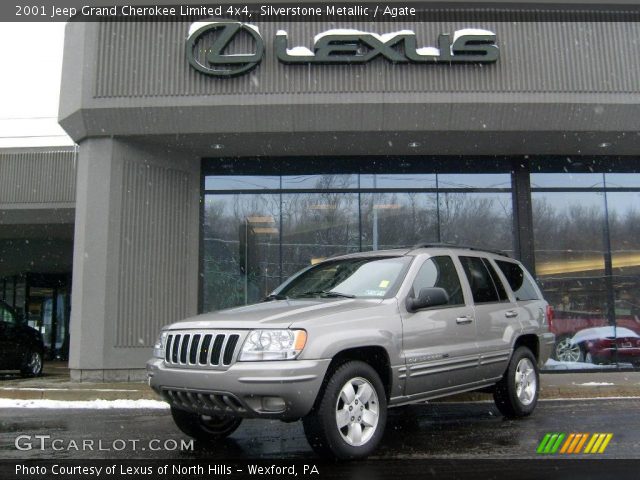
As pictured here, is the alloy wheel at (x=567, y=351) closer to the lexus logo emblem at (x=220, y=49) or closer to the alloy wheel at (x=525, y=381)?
the alloy wheel at (x=525, y=381)

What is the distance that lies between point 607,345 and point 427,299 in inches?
352

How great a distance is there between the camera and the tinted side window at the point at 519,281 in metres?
7.13

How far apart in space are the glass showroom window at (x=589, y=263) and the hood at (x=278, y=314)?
8.67 meters

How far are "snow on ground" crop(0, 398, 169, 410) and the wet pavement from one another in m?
0.39

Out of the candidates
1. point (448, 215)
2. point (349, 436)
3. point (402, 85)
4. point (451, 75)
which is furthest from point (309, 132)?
point (349, 436)

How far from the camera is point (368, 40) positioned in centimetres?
1085

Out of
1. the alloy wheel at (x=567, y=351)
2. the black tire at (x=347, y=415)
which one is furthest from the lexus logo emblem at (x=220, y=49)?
the alloy wheel at (x=567, y=351)

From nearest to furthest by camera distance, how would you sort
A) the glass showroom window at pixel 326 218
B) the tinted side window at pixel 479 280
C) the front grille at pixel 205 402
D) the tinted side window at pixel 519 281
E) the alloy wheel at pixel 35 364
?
the front grille at pixel 205 402
the tinted side window at pixel 479 280
the tinted side window at pixel 519 281
the glass showroom window at pixel 326 218
the alloy wheel at pixel 35 364

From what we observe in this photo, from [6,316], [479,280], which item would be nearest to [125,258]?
[6,316]

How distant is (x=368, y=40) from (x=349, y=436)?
316 inches

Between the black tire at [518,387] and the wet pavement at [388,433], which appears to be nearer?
the wet pavement at [388,433]

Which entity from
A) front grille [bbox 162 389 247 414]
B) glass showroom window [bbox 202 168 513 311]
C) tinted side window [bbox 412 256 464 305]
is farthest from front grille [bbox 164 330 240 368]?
glass showroom window [bbox 202 168 513 311]

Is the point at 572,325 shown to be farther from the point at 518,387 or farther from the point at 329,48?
the point at 329,48

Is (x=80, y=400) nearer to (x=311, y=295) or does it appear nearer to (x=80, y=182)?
(x=80, y=182)
